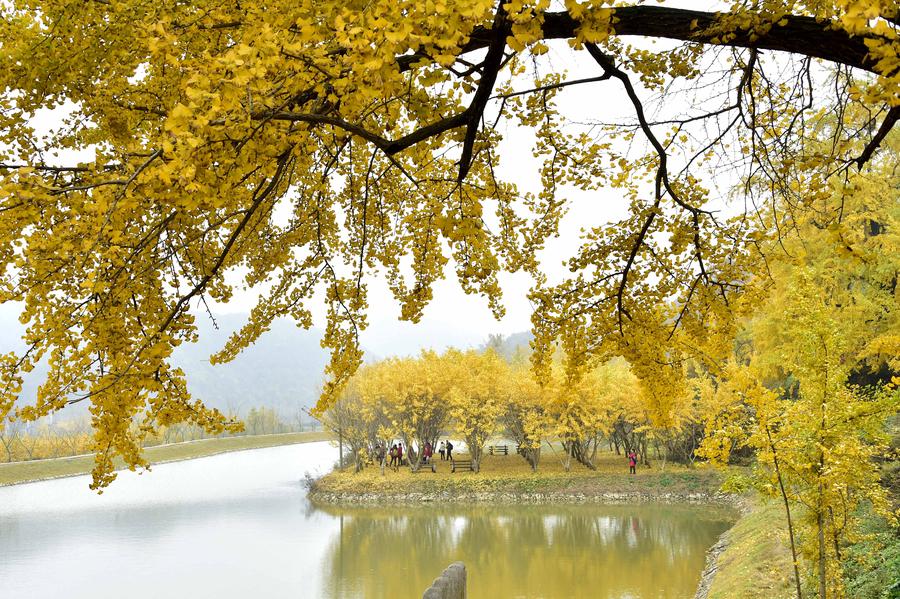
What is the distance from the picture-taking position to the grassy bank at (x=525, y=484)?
22.0m

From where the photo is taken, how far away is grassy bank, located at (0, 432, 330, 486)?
3266 centimetres

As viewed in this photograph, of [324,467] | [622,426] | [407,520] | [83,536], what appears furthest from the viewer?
[324,467]

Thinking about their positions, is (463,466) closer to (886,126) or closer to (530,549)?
(530,549)

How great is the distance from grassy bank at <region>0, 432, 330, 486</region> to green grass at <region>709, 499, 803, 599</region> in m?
33.2

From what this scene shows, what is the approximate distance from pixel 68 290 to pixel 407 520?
693 inches

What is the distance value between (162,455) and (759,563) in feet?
134

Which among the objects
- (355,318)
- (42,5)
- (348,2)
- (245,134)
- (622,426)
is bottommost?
(622,426)

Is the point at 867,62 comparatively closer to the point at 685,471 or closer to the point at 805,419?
the point at 805,419

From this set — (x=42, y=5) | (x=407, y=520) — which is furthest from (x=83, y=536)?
(x=42, y=5)

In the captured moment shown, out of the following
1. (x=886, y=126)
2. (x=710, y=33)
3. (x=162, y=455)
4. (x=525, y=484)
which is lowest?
(x=525, y=484)

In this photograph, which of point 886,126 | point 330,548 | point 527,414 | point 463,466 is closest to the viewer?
point 886,126

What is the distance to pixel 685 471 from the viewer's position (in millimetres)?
23000

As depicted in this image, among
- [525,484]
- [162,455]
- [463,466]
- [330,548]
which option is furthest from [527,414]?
[162,455]

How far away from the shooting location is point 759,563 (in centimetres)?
921
